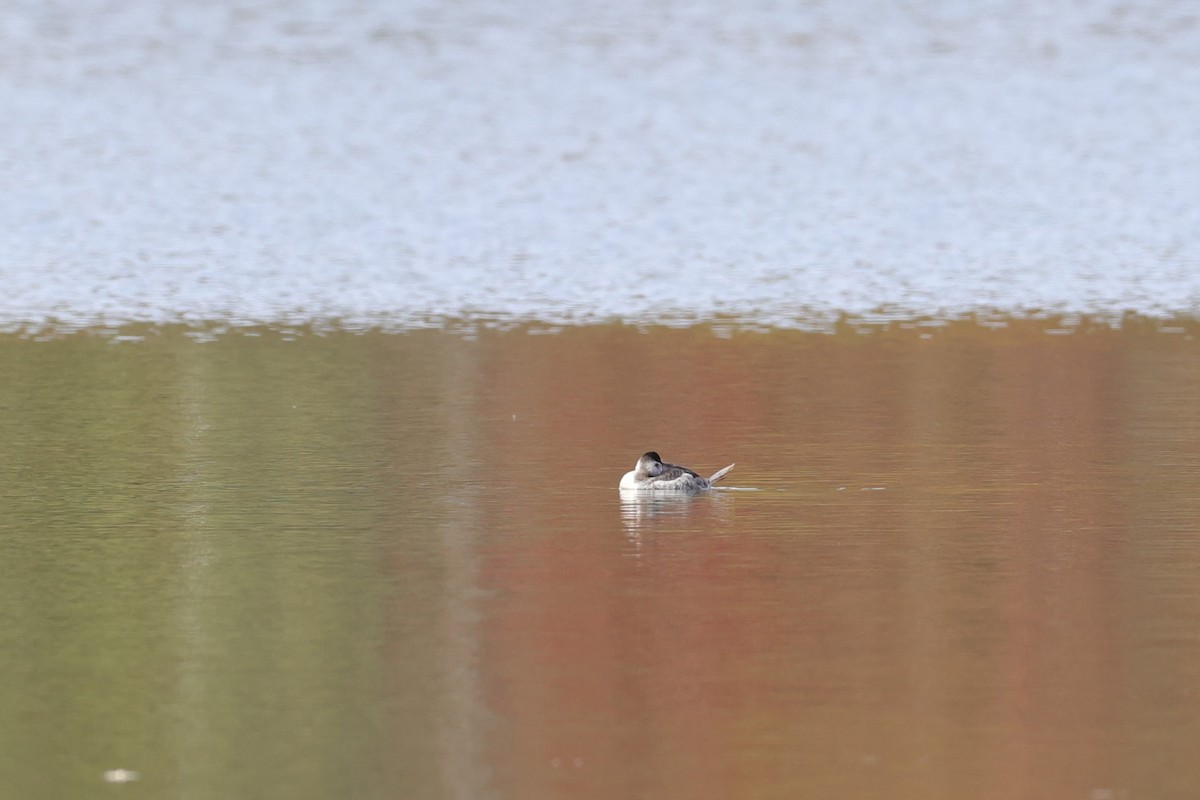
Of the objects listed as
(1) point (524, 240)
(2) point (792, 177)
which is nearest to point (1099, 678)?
(1) point (524, 240)

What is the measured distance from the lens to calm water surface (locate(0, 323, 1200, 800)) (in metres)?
9.44

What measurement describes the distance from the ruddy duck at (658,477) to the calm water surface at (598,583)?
171mm

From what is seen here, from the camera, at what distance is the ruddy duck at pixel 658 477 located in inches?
591

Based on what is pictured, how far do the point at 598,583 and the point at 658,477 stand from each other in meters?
2.65

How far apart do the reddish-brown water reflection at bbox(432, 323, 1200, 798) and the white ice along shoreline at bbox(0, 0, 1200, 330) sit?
5.79 meters

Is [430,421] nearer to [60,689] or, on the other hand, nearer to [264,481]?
[264,481]

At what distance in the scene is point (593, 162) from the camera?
37938mm

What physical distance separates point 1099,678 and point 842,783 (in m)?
1.97

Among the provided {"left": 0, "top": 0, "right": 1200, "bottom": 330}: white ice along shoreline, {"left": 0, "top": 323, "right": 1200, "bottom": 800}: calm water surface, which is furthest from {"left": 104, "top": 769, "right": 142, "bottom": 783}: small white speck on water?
{"left": 0, "top": 0, "right": 1200, "bottom": 330}: white ice along shoreline

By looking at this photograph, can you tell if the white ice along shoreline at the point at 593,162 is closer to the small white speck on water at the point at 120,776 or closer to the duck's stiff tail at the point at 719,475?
the duck's stiff tail at the point at 719,475

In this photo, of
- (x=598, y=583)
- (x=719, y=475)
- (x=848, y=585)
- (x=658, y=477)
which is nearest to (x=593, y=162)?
(x=719, y=475)

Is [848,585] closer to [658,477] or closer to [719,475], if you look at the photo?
[658,477]

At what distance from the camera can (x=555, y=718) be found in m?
9.95

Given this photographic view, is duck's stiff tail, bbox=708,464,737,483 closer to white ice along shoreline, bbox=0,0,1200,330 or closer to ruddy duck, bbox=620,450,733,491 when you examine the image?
ruddy duck, bbox=620,450,733,491
